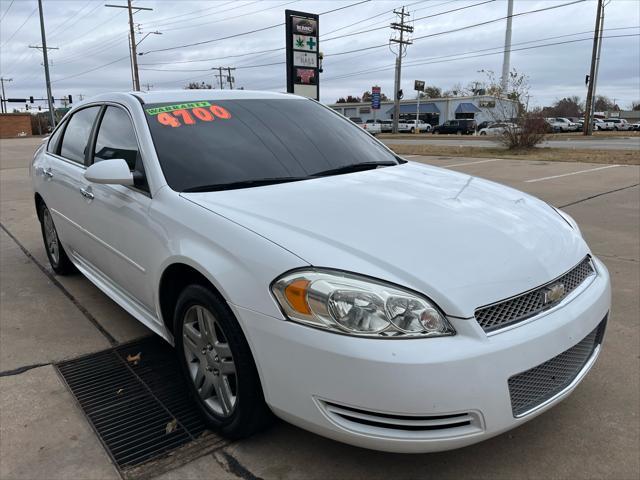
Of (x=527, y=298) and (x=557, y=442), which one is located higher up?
(x=527, y=298)

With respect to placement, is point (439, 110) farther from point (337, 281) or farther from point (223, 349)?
point (337, 281)

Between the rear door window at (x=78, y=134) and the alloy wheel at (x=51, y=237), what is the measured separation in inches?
28.3

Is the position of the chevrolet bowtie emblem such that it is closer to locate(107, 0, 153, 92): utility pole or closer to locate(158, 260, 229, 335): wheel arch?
locate(158, 260, 229, 335): wheel arch

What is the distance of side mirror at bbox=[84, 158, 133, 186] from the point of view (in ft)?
9.39

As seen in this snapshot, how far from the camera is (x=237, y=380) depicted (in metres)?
2.24

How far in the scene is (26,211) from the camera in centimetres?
856

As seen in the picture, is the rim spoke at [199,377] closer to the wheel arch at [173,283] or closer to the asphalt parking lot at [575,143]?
the wheel arch at [173,283]

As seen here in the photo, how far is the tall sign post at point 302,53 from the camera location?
12211mm

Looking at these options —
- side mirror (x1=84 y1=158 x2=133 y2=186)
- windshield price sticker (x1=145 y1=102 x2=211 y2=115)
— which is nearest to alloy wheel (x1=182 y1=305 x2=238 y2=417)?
side mirror (x1=84 y1=158 x2=133 y2=186)

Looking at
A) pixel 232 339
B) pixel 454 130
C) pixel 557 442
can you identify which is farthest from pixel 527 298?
pixel 454 130

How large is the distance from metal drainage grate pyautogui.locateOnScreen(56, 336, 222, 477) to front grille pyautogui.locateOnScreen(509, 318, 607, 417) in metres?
1.35

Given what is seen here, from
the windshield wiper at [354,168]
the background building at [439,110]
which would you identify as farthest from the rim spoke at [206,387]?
the background building at [439,110]

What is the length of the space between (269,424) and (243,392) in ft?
0.81

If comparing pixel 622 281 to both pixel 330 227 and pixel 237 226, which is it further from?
pixel 237 226
